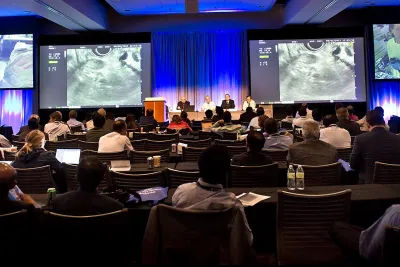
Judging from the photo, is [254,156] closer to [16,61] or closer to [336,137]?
[336,137]

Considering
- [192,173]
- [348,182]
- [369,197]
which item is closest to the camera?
[369,197]

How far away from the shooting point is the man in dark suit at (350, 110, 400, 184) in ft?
13.4

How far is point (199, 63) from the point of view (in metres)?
14.3

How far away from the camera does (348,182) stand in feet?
15.3

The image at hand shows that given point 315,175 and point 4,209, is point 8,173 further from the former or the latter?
point 315,175

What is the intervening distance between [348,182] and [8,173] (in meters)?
3.72

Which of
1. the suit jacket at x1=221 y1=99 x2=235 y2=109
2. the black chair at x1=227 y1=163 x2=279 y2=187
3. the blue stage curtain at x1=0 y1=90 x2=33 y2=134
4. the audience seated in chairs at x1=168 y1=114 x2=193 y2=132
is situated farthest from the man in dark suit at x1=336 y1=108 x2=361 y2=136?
the blue stage curtain at x1=0 y1=90 x2=33 y2=134

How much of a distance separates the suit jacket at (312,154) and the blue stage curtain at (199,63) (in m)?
10.3

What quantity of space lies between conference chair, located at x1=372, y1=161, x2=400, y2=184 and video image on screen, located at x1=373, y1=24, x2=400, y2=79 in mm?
10986

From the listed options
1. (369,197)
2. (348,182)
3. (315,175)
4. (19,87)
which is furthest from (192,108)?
(369,197)

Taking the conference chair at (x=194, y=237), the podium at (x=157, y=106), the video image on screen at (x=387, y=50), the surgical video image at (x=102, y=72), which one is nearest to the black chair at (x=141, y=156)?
the conference chair at (x=194, y=237)

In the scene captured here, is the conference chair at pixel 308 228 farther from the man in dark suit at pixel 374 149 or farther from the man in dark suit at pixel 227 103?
the man in dark suit at pixel 227 103

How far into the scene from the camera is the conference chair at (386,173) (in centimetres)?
350

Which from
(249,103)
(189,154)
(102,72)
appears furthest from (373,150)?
(102,72)
